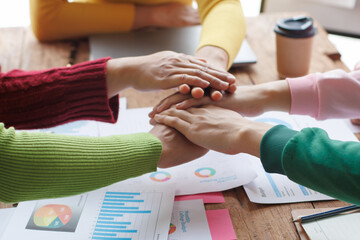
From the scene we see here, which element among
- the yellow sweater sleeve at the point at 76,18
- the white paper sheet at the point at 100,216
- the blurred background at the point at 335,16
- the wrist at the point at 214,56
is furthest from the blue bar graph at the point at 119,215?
the blurred background at the point at 335,16

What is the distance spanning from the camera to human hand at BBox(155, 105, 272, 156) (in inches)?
33.4

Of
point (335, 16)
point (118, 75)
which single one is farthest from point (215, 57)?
point (335, 16)

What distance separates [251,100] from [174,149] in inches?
10.3

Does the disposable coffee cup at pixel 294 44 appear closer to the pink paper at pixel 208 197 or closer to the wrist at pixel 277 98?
the wrist at pixel 277 98

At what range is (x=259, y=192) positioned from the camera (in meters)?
0.88

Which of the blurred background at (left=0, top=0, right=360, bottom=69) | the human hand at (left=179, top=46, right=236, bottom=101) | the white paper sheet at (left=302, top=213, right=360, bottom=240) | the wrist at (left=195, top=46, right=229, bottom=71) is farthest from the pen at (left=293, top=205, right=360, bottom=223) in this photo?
the blurred background at (left=0, top=0, right=360, bottom=69)

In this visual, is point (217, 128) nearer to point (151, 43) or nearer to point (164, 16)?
point (151, 43)

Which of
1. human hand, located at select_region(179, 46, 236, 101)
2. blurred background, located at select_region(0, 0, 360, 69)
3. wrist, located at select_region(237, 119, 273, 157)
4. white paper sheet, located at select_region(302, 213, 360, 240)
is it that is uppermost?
blurred background, located at select_region(0, 0, 360, 69)

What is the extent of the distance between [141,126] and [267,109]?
332 mm

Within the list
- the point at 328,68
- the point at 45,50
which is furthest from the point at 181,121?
the point at 45,50

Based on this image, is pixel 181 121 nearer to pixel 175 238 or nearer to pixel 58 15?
pixel 175 238

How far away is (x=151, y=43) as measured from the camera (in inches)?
53.8

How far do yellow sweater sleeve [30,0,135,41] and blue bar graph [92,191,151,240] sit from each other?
0.76 metres

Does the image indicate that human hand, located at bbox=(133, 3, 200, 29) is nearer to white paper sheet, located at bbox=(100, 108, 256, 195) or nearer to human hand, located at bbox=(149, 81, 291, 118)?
human hand, located at bbox=(149, 81, 291, 118)
